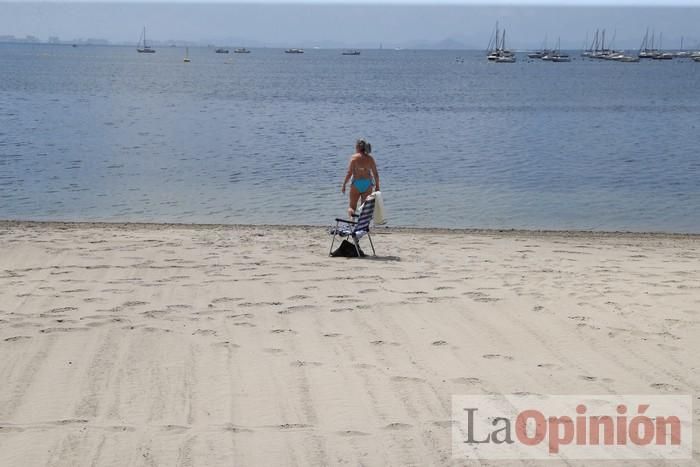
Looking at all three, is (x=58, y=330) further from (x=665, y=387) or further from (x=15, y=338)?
(x=665, y=387)

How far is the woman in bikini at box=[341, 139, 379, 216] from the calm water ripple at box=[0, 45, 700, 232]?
16.2 ft

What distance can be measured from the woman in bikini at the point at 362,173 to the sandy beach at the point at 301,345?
0.89m

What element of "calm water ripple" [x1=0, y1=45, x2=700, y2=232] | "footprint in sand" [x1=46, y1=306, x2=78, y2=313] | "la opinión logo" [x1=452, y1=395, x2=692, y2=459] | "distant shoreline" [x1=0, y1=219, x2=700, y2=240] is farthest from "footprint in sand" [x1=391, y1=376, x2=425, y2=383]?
"calm water ripple" [x1=0, y1=45, x2=700, y2=232]

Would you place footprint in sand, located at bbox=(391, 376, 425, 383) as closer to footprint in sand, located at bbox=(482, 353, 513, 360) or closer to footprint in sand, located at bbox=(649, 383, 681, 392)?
footprint in sand, located at bbox=(482, 353, 513, 360)

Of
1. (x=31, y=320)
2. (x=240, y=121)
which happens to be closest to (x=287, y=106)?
(x=240, y=121)

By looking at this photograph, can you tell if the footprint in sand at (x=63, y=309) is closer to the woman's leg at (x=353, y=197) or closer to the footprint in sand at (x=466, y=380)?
the footprint in sand at (x=466, y=380)

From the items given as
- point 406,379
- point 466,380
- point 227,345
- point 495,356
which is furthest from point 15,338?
point 495,356

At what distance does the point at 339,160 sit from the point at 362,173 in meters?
15.5

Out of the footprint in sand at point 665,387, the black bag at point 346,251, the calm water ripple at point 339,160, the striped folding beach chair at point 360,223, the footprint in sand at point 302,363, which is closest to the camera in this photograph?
the footprint in sand at point 665,387

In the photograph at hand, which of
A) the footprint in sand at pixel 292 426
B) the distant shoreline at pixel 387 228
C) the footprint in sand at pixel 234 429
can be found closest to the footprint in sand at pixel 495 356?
the footprint in sand at pixel 292 426

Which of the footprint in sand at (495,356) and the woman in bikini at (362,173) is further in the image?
the woman in bikini at (362,173)

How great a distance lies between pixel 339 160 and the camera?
28969 mm

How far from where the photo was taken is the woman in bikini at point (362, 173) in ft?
44.1

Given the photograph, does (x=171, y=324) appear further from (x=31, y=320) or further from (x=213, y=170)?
(x=213, y=170)
